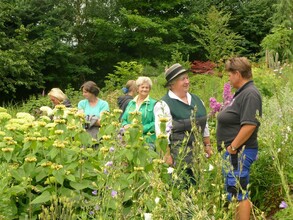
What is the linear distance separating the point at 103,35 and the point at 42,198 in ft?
75.0

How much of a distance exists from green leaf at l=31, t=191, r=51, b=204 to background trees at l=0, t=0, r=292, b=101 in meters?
16.4

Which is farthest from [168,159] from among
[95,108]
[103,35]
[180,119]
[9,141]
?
[103,35]

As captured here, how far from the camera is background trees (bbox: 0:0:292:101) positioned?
20547 millimetres

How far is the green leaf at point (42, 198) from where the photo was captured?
307 cm

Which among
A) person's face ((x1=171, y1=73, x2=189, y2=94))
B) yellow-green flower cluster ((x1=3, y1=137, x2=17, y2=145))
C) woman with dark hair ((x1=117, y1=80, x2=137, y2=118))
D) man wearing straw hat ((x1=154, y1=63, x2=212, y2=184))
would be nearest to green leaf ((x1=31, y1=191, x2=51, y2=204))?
yellow-green flower cluster ((x1=3, y1=137, x2=17, y2=145))

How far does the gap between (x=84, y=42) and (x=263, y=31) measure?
9755 mm

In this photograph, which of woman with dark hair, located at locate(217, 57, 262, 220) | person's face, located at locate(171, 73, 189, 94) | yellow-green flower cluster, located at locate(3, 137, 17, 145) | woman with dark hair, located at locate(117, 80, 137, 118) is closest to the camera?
yellow-green flower cluster, located at locate(3, 137, 17, 145)

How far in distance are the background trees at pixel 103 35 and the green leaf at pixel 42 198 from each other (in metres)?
16.4

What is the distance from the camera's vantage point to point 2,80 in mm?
19781

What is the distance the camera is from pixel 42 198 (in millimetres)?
3096

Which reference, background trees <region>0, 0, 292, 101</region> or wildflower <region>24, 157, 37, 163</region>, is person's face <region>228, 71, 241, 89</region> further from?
background trees <region>0, 0, 292, 101</region>

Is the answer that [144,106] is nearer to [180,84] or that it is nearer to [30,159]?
[180,84]

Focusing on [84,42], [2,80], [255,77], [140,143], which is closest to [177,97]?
[140,143]

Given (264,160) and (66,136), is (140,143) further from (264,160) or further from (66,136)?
(264,160)
